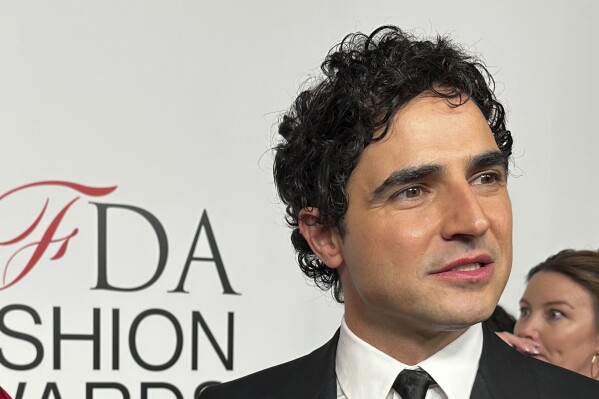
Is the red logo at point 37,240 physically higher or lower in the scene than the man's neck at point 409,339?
higher

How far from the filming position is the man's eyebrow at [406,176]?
162 cm

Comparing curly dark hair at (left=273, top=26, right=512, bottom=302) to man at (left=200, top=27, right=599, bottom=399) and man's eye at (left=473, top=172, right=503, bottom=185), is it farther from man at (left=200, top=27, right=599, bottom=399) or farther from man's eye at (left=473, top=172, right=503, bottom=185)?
man's eye at (left=473, top=172, right=503, bottom=185)

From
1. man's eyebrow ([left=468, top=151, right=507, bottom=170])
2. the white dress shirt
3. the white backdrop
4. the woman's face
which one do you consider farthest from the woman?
man's eyebrow ([left=468, top=151, right=507, bottom=170])

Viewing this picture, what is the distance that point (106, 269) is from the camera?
2.92 m

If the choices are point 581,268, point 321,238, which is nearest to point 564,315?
point 581,268

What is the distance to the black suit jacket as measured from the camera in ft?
5.53

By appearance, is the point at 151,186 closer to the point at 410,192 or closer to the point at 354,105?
the point at 354,105

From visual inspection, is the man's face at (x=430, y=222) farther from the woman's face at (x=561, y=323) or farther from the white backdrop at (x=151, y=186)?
the woman's face at (x=561, y=323)

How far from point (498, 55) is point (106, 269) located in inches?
54.4

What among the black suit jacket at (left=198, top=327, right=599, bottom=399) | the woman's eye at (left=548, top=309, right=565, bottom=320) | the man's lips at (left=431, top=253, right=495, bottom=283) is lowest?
the black suit jacket at (left=198, top=327, right=599, bottom=399)

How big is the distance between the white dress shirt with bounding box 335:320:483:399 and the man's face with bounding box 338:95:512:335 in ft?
0.17

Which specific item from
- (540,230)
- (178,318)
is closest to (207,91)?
(178,318)

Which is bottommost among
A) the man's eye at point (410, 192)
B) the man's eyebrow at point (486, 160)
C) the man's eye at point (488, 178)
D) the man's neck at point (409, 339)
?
the man's neck at point (409, 339)

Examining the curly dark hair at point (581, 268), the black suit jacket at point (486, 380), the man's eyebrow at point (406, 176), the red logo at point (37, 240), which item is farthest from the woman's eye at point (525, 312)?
the man's eyebrow at point (406, 176)
